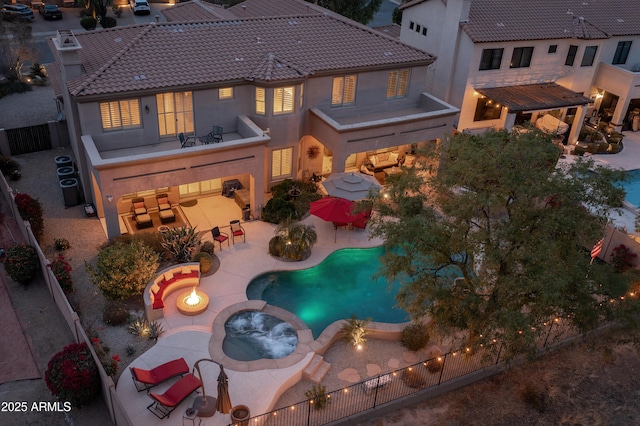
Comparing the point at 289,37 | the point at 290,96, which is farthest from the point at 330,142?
the point at 289,37

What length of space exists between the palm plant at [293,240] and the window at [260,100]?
6.31 metres

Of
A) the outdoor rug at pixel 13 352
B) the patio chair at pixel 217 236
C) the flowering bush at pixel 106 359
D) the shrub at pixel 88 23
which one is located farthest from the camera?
the shrub at pixel 88 23

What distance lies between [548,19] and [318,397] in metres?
30.7

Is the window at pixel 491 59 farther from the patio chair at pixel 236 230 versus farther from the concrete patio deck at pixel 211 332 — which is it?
the patio chair at pixel 236 230

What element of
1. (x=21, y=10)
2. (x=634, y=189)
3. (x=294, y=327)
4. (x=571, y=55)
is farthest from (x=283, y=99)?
(x=21, y=10)

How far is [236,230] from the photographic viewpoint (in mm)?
27031

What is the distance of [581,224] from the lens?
16875 mm

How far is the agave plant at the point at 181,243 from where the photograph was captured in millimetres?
24672

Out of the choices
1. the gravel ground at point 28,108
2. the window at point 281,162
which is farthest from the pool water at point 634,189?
the gravel ground at point 28,108

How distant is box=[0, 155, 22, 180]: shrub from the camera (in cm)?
3034

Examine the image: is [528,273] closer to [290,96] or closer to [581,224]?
[581,224]

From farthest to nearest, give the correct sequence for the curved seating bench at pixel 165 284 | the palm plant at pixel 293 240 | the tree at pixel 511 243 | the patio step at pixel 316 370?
the palm plant at pixel 293 240, the curved seating bench at pixel 165 284, the patio step at pixel 316 370, the tree at pixel 511 243

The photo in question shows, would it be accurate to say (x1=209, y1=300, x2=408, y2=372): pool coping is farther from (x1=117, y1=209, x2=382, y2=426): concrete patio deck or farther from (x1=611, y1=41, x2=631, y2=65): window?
(x1=611, y1=41, x2=631, y2=65): window

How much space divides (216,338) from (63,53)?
46.9 ft
